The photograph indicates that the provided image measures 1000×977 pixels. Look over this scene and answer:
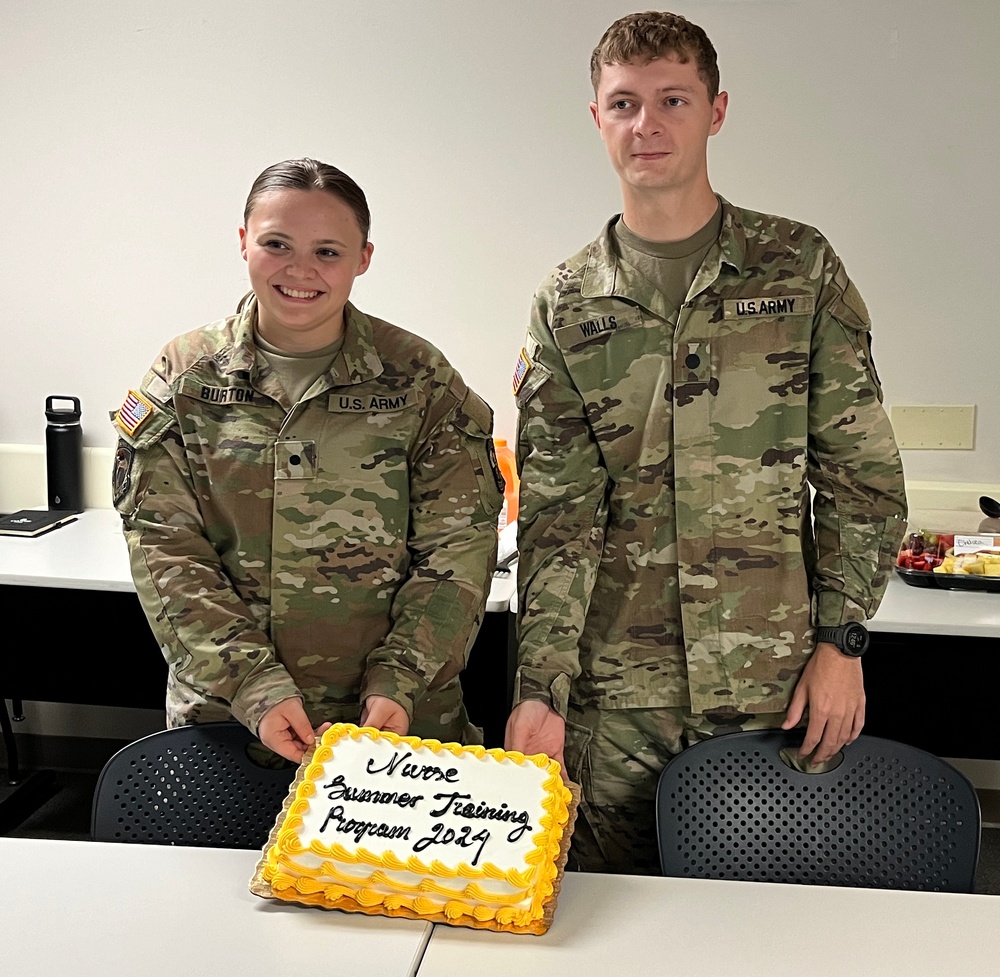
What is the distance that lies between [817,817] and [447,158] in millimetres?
2182

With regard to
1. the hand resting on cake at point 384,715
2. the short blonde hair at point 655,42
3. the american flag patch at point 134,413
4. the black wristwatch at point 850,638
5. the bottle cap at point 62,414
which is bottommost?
the hand resting on cake at point 384,715

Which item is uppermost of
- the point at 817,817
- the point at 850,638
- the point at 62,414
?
the point at 62,414

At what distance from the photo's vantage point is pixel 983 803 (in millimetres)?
3305

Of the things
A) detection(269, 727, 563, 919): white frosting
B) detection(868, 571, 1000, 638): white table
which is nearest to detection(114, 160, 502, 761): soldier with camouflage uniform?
detection(269, 727, 563, 919): white frosting

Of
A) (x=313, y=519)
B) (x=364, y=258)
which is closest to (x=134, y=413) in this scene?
(x=313, y=519)

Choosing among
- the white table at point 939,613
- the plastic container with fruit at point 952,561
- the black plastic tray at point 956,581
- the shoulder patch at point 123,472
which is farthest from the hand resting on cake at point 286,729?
the black plastic tray at point 956,581

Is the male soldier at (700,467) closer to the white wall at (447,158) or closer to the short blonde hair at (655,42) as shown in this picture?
the short blonde hair at (655,42)

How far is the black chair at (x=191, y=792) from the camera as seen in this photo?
1731mm

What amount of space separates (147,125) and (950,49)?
223 centimetres

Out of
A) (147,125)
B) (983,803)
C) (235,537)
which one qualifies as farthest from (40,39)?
(983,803)

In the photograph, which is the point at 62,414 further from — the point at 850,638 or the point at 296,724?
the point at 850,638

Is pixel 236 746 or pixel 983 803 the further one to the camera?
pixel 983 803

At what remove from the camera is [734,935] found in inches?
53.6

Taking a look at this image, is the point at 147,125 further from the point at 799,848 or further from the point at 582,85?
the point at 799,848
